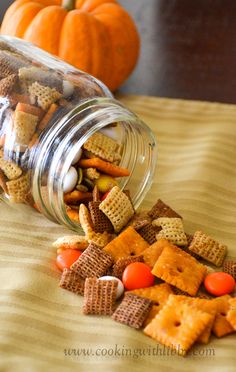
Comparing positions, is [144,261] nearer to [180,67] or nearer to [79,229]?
[79,229]

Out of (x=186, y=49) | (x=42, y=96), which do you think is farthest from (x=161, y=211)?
(x=186, y=49)

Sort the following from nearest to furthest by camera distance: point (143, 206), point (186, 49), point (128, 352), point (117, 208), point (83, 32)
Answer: point (128, 352), point (117, 208), point (143, 206), point (83, 32), point (186, 49)

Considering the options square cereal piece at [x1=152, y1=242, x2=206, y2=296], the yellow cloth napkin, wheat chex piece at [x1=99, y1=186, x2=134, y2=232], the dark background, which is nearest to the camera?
the yellow cloth napkin

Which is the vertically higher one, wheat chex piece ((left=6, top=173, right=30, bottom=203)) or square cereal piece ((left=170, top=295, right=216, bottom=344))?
wheat chex piece ((left=6, top=173, right=30, bottom=203))

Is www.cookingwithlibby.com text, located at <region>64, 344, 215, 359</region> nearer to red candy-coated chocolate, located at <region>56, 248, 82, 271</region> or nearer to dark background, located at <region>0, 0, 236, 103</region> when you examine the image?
red candy-coated chocolate, located at <region>56, 248, 82, 271</region>

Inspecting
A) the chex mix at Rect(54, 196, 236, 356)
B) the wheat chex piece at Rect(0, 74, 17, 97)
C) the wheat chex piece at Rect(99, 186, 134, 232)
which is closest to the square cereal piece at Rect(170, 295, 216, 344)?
the chex mix at Rect(54, 196, 236, 356)

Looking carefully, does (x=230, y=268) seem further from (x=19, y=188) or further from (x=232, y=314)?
(x=19, y=188)

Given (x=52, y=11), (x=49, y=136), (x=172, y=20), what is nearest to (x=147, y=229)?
(x=49, y=136)
